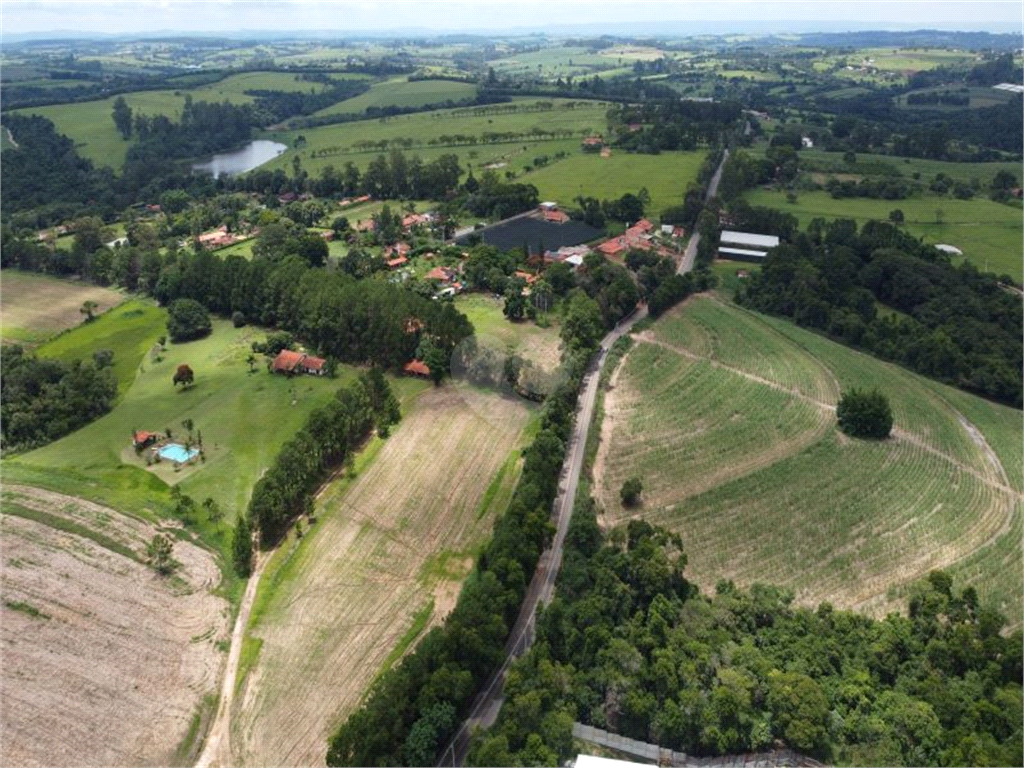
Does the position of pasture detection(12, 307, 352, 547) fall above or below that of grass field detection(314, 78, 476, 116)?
below

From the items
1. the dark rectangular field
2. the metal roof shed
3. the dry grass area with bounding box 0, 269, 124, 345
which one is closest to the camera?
the dry grass area with bounding box 0, 269, 124, 345

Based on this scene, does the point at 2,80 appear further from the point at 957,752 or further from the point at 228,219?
the point at 957,752

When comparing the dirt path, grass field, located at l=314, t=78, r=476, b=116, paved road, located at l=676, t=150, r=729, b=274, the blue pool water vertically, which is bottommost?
the dirt path

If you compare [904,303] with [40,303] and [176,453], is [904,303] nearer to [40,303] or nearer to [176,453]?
[176,453]

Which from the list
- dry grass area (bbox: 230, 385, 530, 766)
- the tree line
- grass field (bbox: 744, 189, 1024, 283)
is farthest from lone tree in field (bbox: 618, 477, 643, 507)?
grass field (bbox: 744, 189, 1024, 283)

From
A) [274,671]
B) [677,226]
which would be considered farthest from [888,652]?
[677,226]

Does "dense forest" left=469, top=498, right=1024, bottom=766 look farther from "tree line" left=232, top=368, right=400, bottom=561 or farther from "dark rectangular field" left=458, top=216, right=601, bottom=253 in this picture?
"dark rectangular field" left=458, top=216, right=601, bottom=253

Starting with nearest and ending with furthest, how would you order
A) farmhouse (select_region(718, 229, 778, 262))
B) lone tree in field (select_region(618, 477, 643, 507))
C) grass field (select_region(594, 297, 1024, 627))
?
grass field (select_region(594, 297, 1024, 627)) → lone tree in field (select_region(618, 477, 643, 507)) → farmhouse (select_region(718, 229, 778, 262))

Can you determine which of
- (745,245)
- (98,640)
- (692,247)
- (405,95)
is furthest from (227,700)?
(405,95)
